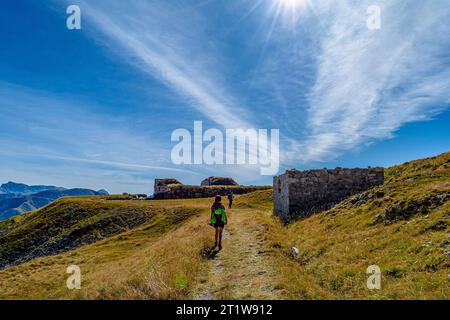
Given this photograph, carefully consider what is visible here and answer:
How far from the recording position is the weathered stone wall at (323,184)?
25.9 metres

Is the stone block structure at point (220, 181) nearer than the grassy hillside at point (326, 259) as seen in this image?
No

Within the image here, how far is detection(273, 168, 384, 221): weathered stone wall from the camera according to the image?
25.9 meters

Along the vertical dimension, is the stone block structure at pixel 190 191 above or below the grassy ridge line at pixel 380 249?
above

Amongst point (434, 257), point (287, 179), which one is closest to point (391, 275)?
point (434, 257)

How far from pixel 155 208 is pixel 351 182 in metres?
37.8

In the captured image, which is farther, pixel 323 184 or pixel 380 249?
pixel 323 184

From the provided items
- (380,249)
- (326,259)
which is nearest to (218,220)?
(326,259)

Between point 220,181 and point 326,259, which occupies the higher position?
point 220,181

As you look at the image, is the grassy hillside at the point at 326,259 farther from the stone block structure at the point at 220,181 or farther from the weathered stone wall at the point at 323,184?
the stone block structure at the point at 220,181

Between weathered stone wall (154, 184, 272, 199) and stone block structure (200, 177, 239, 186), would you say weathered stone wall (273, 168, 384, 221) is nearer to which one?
weathered stone wall (154, 184, 272, 199)

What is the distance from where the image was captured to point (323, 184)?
85.8 ft

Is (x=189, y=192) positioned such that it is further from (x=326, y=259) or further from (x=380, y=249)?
(x=380, y=249)

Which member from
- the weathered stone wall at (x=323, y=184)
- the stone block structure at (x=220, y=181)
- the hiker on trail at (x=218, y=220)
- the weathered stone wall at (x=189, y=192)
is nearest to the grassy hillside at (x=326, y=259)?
the hiker on trail at (x=218, y=220)

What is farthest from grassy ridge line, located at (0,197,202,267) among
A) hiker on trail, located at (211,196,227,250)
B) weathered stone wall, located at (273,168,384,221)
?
hiker on trail, located at (211,196,227,250)
